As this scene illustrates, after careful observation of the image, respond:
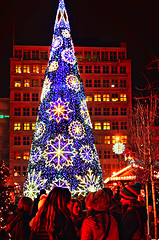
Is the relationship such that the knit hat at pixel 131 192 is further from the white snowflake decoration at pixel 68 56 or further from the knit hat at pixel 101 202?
the white snowflake decoration at pixel 68 56

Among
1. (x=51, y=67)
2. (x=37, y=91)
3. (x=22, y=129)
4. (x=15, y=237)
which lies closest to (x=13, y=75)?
(x=37, y=91)

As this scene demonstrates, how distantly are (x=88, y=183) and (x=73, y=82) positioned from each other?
17.6 ft

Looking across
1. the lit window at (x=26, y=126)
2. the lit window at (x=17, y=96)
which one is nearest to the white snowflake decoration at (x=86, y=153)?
the lit window at (x=26, y=126)

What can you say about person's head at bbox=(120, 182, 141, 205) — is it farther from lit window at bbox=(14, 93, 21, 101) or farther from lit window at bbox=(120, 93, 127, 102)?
lit window at bbox=(120, 93, 127, 102)

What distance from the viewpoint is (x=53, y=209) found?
12.9 feet

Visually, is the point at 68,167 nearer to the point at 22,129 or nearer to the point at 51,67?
the point at 51,67

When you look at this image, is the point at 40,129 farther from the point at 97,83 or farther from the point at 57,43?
the point at 97,83

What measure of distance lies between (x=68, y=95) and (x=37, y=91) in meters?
53.1

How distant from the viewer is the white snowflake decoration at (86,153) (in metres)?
21.8

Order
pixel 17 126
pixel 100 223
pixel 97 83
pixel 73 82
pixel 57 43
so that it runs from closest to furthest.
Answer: pixel 100 223 → pixel 73 82 → pixel 57 43 → pixel 17 126 → pixel 97 83

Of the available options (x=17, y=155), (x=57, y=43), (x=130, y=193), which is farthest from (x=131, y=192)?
(x=17, y=155)

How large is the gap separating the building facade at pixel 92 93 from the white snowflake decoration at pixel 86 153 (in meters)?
49.4

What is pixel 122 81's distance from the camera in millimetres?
76250

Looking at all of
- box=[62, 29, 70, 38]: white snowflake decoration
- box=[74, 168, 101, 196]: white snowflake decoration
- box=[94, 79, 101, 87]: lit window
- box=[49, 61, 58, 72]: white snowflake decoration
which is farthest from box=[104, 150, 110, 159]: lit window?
box=[49, 61, 58, 72]: white snowflake decoration
